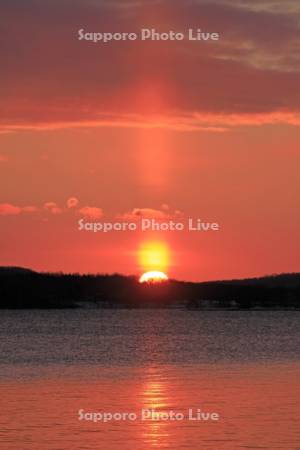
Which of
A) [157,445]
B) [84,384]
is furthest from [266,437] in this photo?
[84,384]

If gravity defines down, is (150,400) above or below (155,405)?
above

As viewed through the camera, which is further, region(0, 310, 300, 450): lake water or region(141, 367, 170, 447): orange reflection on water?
region(141, 367, 170, 447): orange reflection on water

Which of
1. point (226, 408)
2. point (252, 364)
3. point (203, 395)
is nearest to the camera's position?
point (226, 408)

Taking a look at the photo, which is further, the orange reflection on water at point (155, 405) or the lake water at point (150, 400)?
the orange reflection on water at point (155, 405)

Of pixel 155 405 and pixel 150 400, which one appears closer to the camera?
pixel 155 405

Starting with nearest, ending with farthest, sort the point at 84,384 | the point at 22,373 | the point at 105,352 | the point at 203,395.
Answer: the point at 203,395, the point at 84,384, the point at 22,373, the point at 105,352

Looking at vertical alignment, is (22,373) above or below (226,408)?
above

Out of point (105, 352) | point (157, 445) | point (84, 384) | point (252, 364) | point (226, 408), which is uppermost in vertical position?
point (105, 352)

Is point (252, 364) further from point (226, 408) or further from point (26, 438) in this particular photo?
point (26, 438)

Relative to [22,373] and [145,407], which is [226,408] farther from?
[22,373]

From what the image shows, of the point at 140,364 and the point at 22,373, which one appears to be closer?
the point at 22,373

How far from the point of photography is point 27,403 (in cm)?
4328

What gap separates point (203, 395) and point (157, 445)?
13096mm

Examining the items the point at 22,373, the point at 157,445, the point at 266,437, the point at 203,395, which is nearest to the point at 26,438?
the point at 157,445
